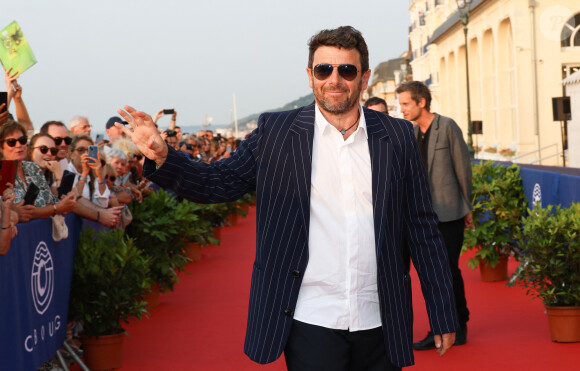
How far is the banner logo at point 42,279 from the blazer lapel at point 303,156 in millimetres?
3185

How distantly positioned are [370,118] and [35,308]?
137 inches

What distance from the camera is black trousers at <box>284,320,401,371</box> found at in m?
3.88

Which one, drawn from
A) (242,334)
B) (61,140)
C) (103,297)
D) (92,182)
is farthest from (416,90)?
(61,140)

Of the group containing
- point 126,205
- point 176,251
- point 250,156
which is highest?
point 250,156

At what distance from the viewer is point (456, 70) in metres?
56.4

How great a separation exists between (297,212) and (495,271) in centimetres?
861

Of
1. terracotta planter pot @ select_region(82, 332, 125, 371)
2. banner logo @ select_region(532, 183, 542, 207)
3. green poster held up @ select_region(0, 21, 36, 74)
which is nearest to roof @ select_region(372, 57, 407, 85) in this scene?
banner logo @ select_region(532, 183, 542, 207)

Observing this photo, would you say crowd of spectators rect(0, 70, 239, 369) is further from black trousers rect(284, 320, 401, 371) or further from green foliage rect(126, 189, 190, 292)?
black trousers rect(284, 320, 401, 371)

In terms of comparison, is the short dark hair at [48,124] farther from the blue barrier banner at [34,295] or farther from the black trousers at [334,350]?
the black trousers at [334,350]

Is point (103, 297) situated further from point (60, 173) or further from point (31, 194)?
point (60, 173)

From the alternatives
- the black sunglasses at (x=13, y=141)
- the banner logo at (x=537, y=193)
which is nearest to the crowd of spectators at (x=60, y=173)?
the black sunglasses at (x=13, y=141)

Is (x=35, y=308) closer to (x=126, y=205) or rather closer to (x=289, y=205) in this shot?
(x=289, y=205)

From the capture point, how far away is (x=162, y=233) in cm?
1120

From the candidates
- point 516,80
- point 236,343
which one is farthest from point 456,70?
point 236,343
